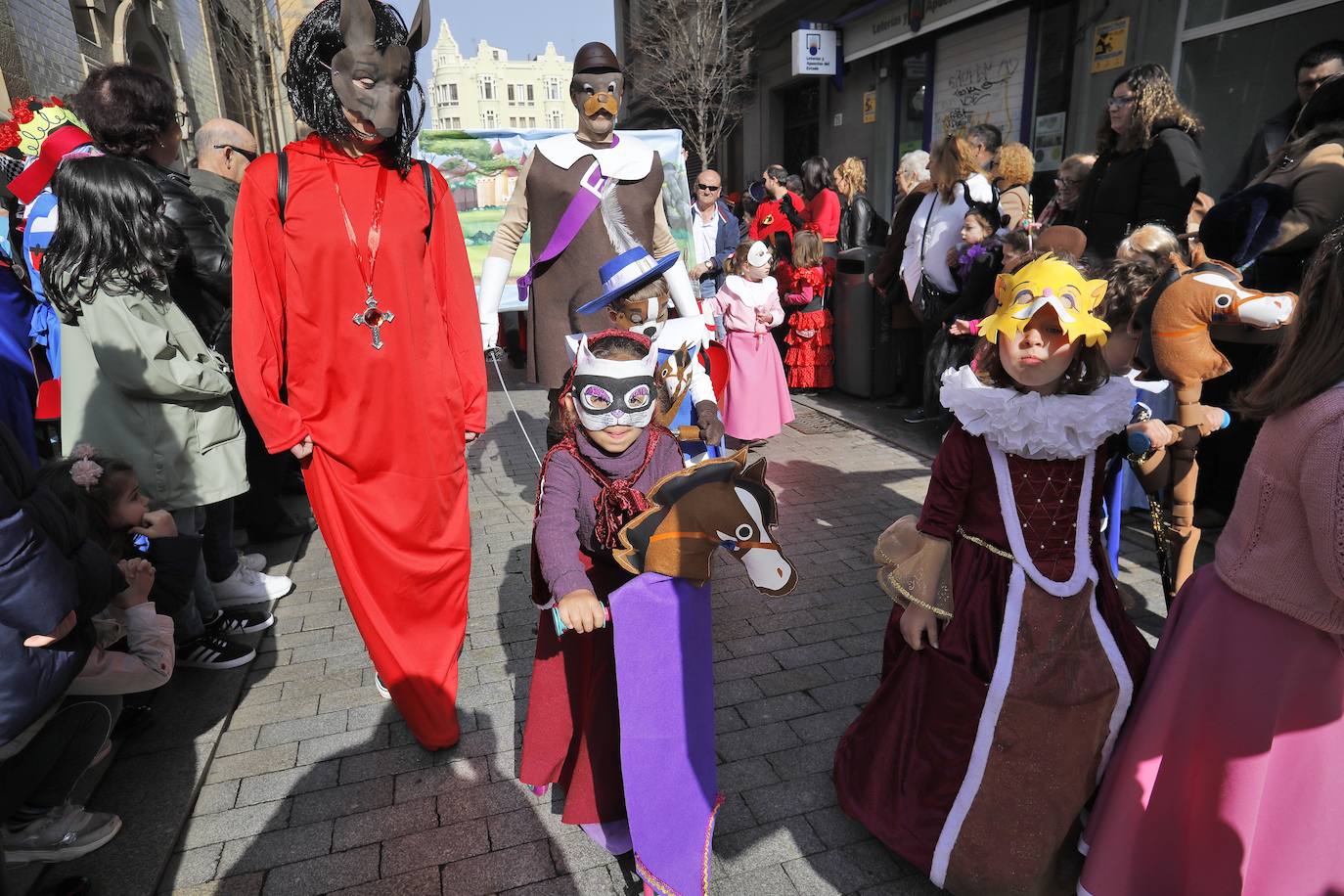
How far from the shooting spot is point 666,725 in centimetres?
194

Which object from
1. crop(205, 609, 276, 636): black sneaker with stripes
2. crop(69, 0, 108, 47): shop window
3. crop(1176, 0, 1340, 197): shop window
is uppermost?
crop(69, 0, 108, 47): shop window

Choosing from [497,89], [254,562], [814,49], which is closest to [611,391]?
[254,562]

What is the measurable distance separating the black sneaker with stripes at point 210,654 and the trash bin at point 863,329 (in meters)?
5.71

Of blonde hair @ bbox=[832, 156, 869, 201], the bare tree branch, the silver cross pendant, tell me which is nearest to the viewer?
the silver cross pendant

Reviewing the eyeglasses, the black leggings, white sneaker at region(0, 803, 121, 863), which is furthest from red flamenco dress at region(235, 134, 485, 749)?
the eyeglasses

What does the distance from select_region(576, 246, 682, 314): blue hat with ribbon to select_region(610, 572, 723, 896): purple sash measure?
5.32ft

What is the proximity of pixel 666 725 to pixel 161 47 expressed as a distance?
15547 mm

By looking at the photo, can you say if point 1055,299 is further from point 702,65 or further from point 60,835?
point 702,65

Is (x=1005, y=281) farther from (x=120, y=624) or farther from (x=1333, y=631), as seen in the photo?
(x=120, y=624)

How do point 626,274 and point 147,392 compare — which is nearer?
point 147,392

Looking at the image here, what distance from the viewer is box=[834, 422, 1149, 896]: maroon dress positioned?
202 centimetres

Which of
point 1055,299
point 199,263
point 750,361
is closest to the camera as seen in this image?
point 1055,299

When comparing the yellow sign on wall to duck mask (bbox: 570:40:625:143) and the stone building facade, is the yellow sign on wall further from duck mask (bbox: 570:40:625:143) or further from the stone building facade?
the stone building facade

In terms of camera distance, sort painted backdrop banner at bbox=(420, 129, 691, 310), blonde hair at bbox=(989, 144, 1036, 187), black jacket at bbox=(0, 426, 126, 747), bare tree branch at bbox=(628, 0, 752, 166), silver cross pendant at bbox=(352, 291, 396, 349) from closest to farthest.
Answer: black jacket at bbox=(0, 426, 126, 747), silver cross pendant at bbox=(352, 291, 396, 349), blonde hair at bbox=(989, 144, 1036, 187), painted backdrop banner at bbox=(420, 129, 691, 310), bare tree branch at bbox=(628, 0, 752, 166)
